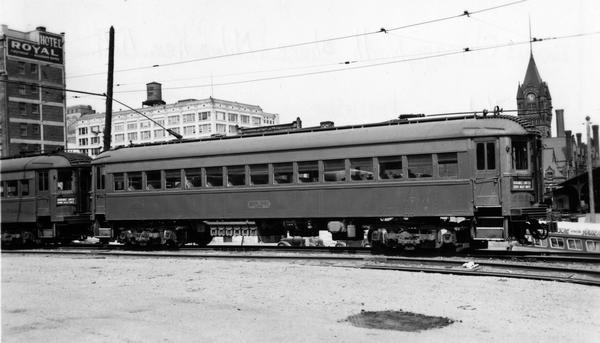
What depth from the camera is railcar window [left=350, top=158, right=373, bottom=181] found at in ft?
51.4

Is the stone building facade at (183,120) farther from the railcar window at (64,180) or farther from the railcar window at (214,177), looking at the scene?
the railcar window at (214,177)

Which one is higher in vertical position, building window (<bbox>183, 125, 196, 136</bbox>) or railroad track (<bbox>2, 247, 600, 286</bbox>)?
building window (<bbox>183, 125, 196, 136</bbox>)

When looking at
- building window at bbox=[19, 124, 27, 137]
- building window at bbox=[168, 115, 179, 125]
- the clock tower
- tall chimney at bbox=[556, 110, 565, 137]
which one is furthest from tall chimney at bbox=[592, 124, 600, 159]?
building window at bbox=[19, 124, 27, 137]

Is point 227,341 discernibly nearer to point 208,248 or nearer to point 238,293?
point 238,293

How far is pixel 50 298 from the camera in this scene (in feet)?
34.0

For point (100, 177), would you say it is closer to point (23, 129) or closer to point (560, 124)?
point (23, 129)

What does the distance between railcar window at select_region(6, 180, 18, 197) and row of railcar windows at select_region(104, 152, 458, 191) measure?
5.08 metres

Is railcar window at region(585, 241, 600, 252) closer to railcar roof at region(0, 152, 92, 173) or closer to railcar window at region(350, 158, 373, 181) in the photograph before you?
railcar window at region(350, 158, 373, 181)

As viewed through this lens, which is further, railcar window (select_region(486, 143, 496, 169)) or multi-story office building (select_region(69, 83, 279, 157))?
multi-story office building (select_region(69, 83, 279, 157))

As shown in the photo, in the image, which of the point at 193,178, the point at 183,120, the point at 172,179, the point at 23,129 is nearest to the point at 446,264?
the point at 193,178

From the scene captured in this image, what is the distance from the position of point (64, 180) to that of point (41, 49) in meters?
62.5

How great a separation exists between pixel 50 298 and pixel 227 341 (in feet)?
15.9

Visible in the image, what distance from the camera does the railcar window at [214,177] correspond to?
59.0ft

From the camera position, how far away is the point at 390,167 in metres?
15.4
